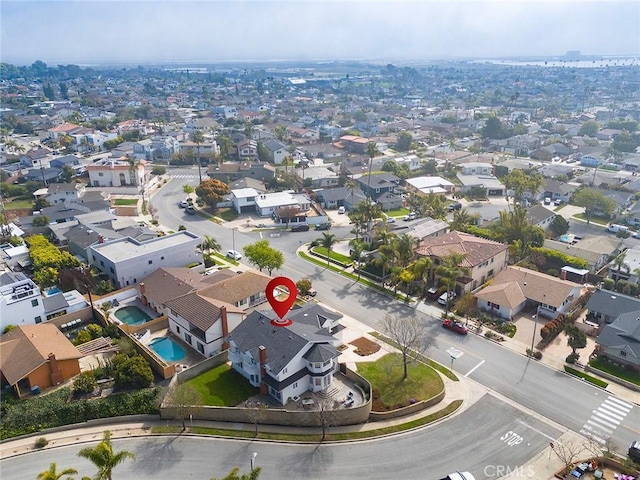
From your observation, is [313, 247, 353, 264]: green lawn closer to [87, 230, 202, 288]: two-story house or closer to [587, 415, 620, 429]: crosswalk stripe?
[87, 230, 202, 288]: two-story house

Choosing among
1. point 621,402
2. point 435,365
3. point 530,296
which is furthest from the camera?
point 530,296

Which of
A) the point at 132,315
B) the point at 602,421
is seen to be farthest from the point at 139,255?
the point at 602,421

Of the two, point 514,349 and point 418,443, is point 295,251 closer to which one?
point 514,349

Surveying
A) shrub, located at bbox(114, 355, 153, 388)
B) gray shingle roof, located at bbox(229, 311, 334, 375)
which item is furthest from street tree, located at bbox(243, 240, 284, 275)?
shrub, located at bbox(114, 355, 153, 388)

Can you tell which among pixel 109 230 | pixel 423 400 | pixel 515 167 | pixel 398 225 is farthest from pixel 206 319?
pixel 515 167

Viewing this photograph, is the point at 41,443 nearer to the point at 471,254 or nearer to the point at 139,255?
the point at 139,255

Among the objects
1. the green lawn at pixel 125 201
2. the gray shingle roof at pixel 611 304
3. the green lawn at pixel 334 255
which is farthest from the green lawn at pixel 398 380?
the green lawn at pixel 125 201

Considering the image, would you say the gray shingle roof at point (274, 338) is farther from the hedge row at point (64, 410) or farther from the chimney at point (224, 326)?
the hedge row at point (64, 410)
